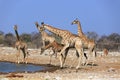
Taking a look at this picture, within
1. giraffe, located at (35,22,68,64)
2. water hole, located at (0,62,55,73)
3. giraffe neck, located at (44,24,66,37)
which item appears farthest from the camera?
giraffe, located at (35,22,68,64)

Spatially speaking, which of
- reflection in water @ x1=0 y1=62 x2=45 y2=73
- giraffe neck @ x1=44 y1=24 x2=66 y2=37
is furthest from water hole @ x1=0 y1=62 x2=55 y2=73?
giraffe neck @ x1=44 y1=24 x2=66 y2=37

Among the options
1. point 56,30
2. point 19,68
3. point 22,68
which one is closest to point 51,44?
point 56,30

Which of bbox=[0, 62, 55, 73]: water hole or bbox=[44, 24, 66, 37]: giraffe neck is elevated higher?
bbox=[44, 24, 66, 37]: giraffe neck

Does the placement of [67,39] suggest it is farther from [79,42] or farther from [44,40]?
[44,40]

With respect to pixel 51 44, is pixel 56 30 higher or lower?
higher

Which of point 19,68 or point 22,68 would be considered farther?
point 22,68

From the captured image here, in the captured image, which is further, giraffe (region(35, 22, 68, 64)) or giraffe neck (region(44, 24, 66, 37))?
giraffe (region(35, 22, 68, 64))

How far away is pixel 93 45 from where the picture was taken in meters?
27.5

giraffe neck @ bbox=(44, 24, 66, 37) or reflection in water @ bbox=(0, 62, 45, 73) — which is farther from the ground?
giraffe neck @ bbox=(44, 24, 66, 37)

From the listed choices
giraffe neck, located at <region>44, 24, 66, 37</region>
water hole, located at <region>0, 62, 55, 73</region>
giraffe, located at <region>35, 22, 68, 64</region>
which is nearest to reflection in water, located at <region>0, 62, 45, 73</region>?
water hole, located at <region>0, 62, 55, 73</region>

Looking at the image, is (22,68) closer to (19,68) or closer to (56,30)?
(19,68)

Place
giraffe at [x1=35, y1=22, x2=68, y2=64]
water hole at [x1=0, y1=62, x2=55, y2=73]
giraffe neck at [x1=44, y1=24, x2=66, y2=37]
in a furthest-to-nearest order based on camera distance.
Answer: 1. giraffe at [x1=35, y1=22, x2=68, y2=64]
2. giraffe neck at [x1=44, y1=24, x2=66, y2=37]
3. water hole at [x1=0, y1=62, x2=55, y2=73]

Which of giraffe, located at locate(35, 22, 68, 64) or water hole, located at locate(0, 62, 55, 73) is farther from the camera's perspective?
giraffe, located at locate(35, 22, 68, 64)

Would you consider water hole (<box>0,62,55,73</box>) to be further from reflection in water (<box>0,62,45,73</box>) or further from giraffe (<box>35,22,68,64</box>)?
giraffe (<box>35,22,68,64</box>)
